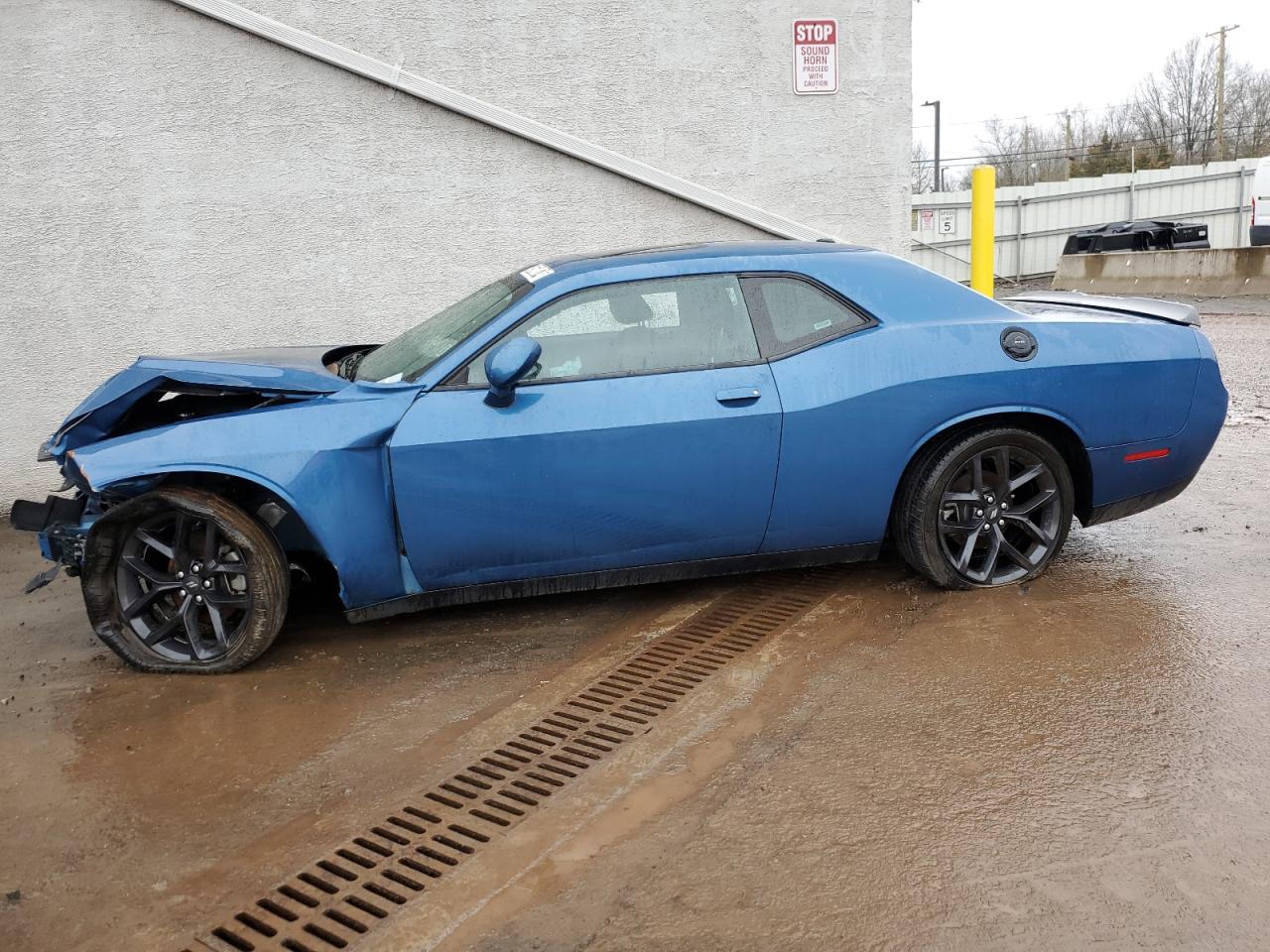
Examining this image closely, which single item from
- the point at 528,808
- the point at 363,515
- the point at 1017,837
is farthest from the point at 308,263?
the point at 1017,837

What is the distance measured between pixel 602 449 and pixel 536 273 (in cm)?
97

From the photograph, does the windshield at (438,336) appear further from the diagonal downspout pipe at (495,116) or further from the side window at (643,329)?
the diagonal downspout pipe at (495,116)

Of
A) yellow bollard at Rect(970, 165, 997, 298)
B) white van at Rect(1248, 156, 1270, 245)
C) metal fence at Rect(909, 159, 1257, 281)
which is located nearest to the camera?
yellow bollard at Rect(970, 165, 997, 298)

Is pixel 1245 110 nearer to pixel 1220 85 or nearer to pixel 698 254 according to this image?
pixel 1220 85

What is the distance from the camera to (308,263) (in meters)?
7.61

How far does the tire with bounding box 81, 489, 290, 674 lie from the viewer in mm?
4223

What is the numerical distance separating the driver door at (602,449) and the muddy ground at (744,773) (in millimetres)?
424

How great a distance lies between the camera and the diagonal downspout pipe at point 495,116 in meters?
7.34

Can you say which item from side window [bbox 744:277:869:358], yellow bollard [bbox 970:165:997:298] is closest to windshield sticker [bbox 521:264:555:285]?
side window [bbox 744:277:869:358]

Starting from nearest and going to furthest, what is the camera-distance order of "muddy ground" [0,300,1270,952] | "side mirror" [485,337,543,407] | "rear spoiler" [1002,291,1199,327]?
1. "muddy ground" [0,300,1270,952]
2. "side mirror" [485,337,543,407]
3. "rear spoiler" [1002,291,1199,327]

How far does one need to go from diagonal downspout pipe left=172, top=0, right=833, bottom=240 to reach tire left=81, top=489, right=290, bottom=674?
14.1 feet

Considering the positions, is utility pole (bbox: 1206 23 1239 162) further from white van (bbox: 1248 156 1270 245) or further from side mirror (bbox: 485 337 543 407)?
side mirror (bbox: 485 337 543 407)

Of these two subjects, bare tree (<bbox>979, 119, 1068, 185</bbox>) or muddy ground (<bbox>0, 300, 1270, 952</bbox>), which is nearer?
muddy ground (<bbox>0, 300, 1270, 952</bbox>)

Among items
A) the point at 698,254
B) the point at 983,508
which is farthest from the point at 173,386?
the point at 983,508
